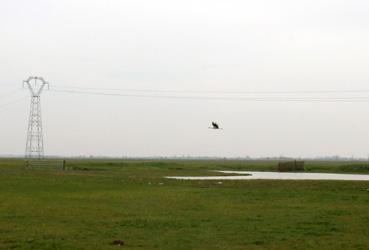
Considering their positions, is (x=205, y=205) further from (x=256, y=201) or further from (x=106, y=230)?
(x=106, y=230)

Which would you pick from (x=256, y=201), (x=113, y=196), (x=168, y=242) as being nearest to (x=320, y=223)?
(x=168, y=242)

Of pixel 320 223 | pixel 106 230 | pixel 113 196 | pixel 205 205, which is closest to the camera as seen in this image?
pixel 106 230

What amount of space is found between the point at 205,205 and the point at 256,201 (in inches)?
166

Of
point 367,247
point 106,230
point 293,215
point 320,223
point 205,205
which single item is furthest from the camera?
point 205,205

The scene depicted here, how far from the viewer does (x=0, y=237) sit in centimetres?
1972

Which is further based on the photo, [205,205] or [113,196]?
[113,196]

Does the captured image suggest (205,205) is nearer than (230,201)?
Yes

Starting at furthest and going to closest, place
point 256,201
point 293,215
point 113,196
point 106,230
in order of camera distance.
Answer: point 113,196
point 256,201
point 293,215
point 106,230

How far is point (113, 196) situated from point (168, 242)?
1930 centimetres

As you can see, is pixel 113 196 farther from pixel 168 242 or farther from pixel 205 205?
pixel 168 242

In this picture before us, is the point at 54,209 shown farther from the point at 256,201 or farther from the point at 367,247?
the point at 367,247

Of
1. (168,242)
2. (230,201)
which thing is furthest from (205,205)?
(168,242)

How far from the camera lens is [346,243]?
19.3 metres

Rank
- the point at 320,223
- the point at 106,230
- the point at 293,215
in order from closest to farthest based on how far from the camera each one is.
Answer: the point at 106,230, the point at 320,223, the point at 293,215
